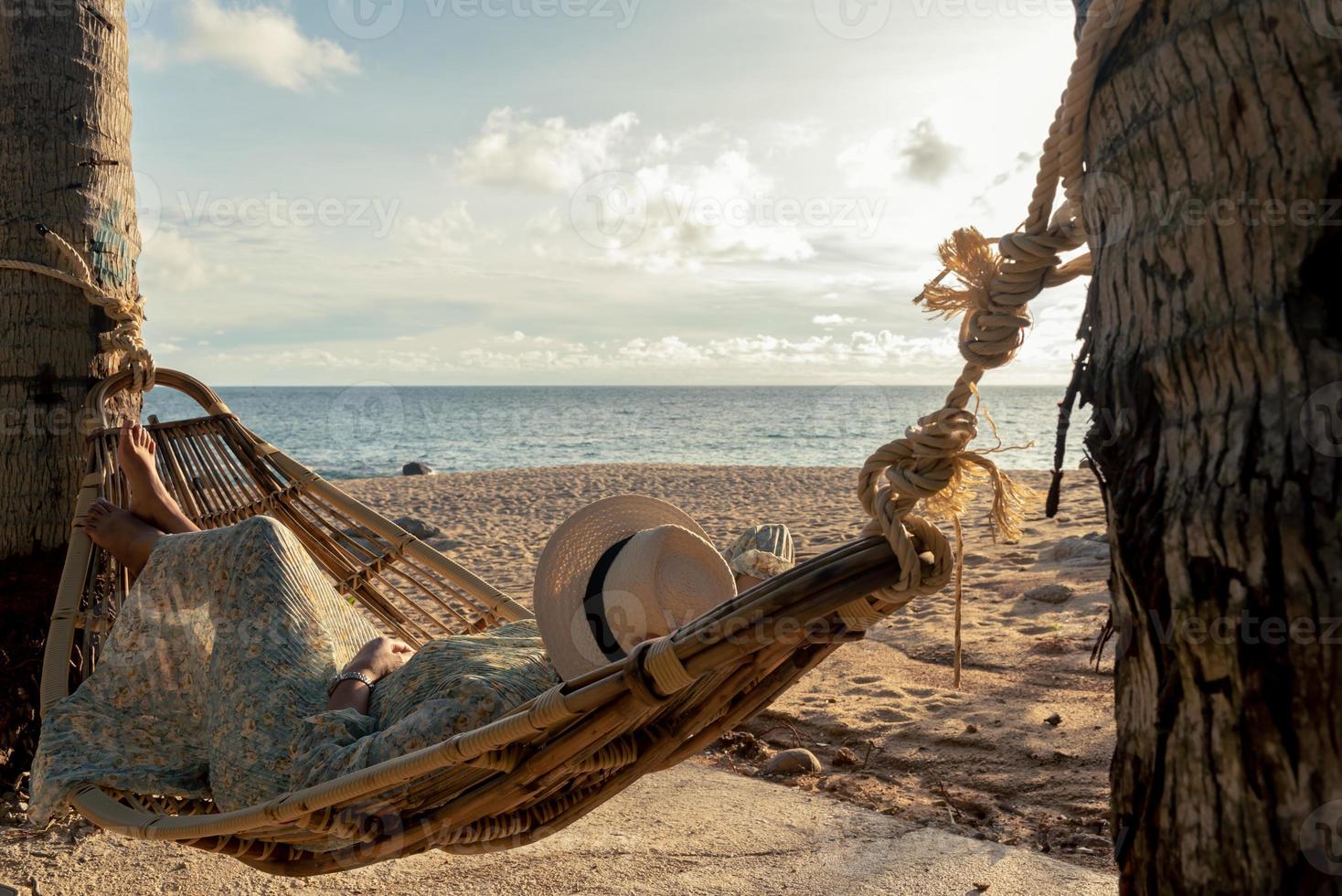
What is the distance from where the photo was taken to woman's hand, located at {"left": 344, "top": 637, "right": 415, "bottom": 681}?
1.82m

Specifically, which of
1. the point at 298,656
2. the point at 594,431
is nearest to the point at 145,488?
the point at 298,656

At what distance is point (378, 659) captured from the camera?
1845 mm

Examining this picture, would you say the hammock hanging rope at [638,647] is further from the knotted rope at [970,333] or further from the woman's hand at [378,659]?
the woman's hand at [378,659]

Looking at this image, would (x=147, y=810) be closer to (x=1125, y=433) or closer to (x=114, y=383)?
(x=114, y=383)

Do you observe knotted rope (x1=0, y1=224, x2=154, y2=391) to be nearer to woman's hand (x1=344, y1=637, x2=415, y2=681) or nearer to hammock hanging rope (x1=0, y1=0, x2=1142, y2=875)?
hammock hanging rope (x1=0, y1=0, x2=1142, y2=875)

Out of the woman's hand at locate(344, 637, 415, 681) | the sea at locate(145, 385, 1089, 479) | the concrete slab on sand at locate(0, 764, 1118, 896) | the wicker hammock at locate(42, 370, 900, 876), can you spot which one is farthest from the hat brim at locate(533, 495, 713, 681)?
the sea at locate(145, 385, 1089, 479)

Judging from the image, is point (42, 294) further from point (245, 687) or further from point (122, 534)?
point (245, 687)

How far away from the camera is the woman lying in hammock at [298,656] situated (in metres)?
1.57

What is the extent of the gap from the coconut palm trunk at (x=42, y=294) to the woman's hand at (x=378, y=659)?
3.10 feet

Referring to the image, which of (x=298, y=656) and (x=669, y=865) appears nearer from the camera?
(x=298, y=656)

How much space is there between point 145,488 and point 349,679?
85 cm

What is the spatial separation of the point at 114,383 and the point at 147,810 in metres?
1.16

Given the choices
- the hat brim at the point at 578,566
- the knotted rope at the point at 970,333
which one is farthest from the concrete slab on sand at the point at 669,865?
the knotted rope at the point at 970,333

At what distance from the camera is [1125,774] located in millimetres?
813
